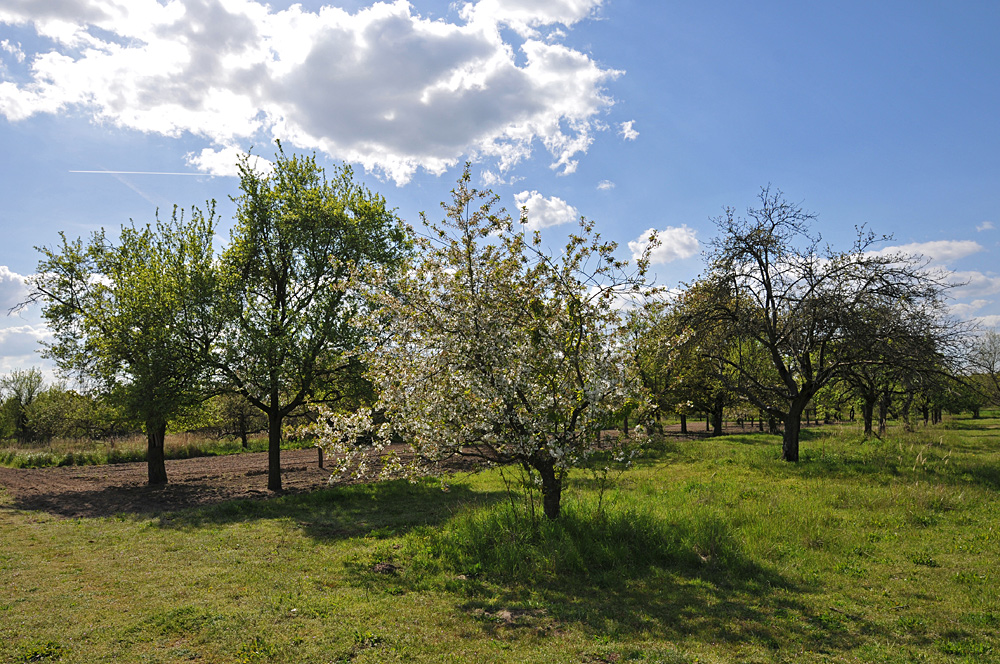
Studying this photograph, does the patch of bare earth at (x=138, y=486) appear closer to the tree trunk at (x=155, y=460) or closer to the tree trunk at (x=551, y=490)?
the tree trunk at (x=155, y=460)

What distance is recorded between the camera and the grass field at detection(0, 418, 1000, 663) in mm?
6219

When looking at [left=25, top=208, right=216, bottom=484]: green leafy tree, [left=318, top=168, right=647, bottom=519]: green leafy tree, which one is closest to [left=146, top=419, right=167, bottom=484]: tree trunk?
[left=25, top=208, right=216, bottom=484]: green leafy tree

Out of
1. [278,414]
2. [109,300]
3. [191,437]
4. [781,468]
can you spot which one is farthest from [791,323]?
[191,437]

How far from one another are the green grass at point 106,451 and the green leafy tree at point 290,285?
7.90 meters

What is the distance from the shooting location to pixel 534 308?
10.2m

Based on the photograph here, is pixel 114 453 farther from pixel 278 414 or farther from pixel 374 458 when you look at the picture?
pixel 278 414

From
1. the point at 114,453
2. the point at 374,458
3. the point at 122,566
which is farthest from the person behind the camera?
the point at 114,453

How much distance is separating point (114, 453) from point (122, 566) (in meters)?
26.3

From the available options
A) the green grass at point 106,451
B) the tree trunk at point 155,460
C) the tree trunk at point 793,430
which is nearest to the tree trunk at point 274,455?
the tree trunk at point 155,460

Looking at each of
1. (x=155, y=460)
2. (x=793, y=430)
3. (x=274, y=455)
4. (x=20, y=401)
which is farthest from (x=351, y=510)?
(x=20, y=401)

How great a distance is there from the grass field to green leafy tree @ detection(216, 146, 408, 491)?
4863 millimetres

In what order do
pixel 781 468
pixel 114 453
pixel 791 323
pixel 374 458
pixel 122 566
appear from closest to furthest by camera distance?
pixel 122 566
pixel 781 468
pixel 791 323
pixel 374 458
pixel 114 453

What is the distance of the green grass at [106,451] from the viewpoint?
28391 millimetres

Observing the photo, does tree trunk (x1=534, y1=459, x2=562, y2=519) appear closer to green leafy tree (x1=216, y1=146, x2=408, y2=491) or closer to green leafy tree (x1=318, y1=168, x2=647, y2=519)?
green leafy tree (x1=318, y1=168, x2=647, y2=519)
